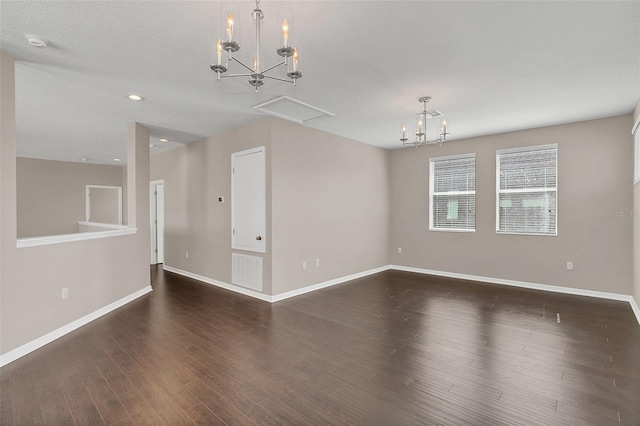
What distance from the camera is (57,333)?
3.23 metres

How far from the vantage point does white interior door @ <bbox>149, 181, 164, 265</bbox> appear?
7.21 m

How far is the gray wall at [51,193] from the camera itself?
25.1 ft

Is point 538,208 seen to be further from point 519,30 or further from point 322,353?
point 322,353

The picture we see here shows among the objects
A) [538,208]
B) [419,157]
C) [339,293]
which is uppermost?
[419,157]

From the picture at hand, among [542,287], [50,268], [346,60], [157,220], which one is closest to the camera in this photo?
[346,60]

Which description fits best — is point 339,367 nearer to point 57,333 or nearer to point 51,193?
point 57,333

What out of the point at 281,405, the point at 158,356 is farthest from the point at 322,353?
the point at 158,356

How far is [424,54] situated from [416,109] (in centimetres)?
152

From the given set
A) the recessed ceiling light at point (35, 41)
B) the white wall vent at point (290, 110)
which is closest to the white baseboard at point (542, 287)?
the white wall vent at point (290, 110)

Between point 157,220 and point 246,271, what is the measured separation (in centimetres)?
372

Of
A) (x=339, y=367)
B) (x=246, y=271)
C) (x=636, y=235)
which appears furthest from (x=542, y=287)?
(x=246, y=271)

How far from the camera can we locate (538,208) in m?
5.19

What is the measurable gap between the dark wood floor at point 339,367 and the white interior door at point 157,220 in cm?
335

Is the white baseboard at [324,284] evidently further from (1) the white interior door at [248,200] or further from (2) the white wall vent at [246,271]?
(1) the white interior door at [248,200]
